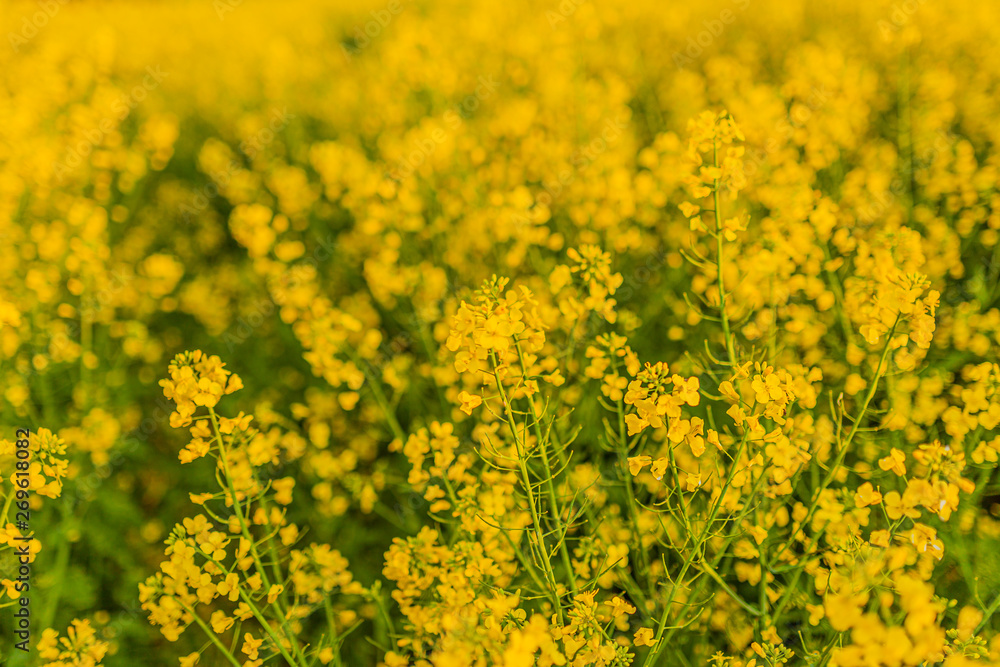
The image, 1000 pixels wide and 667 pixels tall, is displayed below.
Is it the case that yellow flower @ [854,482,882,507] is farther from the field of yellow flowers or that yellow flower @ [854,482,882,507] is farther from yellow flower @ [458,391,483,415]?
yellow flower @ [458,391,483,415]

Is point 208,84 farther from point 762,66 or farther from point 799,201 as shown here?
point 799,201

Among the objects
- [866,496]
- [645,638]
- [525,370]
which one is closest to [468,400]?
[525,370]

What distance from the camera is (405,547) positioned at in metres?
2.01

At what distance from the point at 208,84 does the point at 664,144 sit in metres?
7.11

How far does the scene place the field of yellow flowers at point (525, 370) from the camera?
169cm

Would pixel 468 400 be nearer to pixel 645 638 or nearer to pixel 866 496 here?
pixel 645 638

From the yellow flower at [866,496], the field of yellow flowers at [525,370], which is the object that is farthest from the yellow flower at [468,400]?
the yellow flower at [866,496]

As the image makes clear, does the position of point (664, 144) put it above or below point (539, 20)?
below

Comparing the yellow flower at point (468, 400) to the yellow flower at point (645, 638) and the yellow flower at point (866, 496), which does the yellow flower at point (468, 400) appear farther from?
the yellow flower at point (866, 496)

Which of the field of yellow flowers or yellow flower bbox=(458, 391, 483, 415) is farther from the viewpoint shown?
the field of yellow flowers

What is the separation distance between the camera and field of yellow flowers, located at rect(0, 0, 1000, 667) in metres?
1.69

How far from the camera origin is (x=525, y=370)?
165cm

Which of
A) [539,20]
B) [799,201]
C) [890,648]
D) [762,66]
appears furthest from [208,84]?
[890,648]

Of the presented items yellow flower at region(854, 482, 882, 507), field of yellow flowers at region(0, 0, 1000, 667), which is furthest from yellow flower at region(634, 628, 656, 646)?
yellow flower at region(854, 482, 882, 507)
